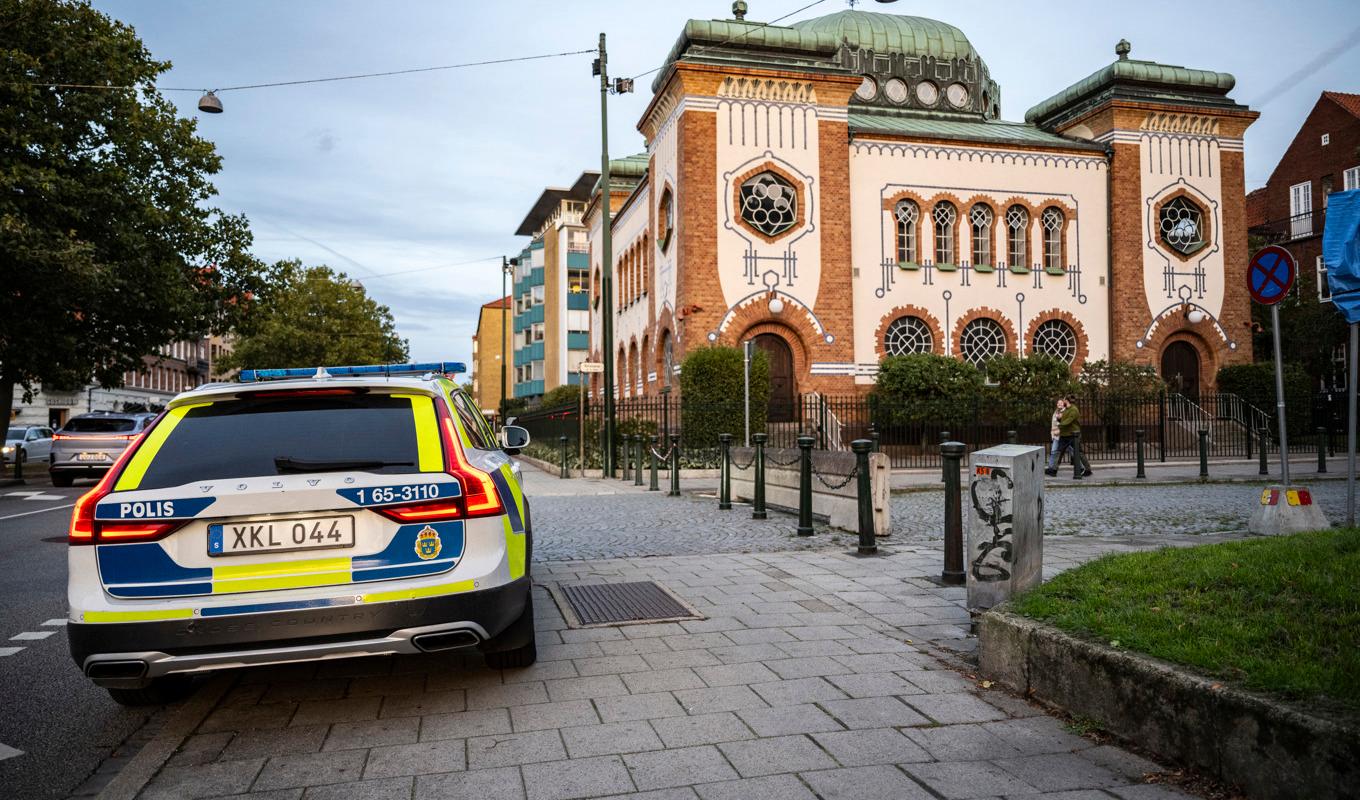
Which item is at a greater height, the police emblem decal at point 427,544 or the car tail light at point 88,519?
the car tail light at point 88,519

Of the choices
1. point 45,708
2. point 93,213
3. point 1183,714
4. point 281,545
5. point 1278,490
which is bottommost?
point 45,708

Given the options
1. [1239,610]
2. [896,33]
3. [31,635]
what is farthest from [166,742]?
[896,33]

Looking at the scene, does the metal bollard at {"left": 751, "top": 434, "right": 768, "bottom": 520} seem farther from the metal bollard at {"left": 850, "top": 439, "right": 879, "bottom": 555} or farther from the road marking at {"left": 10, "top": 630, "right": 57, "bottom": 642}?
the road marking at {"left": 10, "top": 630, "right": 57, "bottom": 642}

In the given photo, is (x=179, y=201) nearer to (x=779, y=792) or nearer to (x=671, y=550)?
(x=671, y=550)

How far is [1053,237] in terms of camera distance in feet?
103

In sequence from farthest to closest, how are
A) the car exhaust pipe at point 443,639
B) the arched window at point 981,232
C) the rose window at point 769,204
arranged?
the arched window at point 981,232
the rose window at point 769,204
the car exhaust pipe at point 443,639

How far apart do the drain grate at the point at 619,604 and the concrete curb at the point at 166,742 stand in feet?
6.76

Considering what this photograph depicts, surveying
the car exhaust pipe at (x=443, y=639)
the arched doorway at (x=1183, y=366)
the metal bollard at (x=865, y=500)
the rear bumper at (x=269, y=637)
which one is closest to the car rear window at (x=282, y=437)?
the rear bumper at (x=269, y=637)

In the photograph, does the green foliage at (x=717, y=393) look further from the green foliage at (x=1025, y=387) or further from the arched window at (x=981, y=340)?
the arched window at (x=981, y=340)

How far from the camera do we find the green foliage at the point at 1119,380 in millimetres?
27623

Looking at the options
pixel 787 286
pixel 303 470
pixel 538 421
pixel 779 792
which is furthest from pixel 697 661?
pixel 538 421

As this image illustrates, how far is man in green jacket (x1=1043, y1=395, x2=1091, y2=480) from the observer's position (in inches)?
768

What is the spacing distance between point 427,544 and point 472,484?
0.32 metres

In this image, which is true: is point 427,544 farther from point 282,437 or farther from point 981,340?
point 981,340
